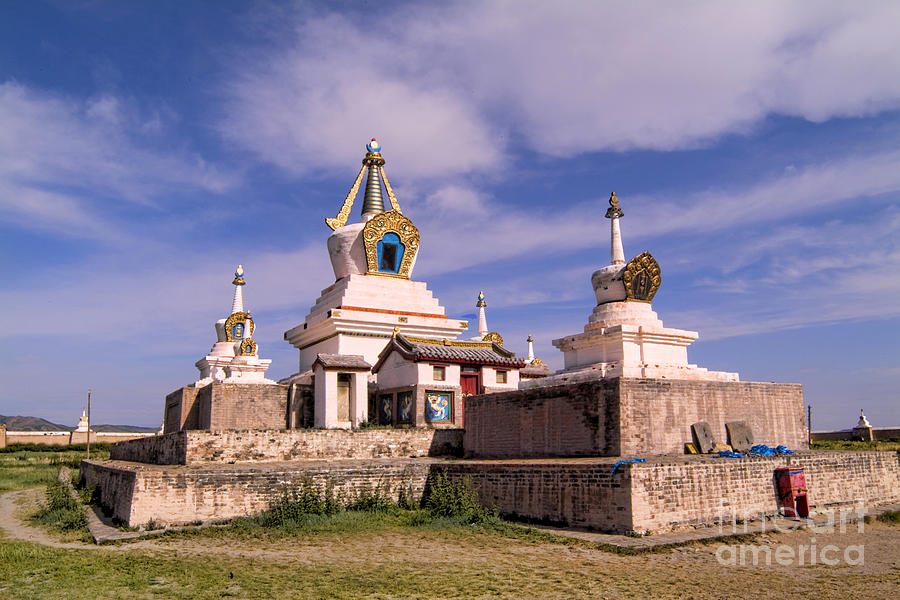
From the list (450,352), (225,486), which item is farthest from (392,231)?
(225,486)

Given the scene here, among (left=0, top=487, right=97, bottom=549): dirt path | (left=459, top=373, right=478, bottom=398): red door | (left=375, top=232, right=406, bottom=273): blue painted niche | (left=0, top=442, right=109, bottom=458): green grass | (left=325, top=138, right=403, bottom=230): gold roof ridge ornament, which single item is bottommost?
(left=0, top=487, right=97, bottom=549): dirt path

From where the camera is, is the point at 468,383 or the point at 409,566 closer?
the point at 409,566

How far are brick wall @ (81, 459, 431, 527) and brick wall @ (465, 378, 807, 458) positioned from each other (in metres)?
2.55

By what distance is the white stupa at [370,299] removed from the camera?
26.7 meters

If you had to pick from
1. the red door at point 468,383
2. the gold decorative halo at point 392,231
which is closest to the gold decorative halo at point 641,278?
the red door at point 468,383

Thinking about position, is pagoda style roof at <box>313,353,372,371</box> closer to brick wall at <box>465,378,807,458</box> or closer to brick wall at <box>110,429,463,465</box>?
brick wall at <box>110,429,463,465</box>

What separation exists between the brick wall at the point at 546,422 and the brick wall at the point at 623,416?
0.02 metres

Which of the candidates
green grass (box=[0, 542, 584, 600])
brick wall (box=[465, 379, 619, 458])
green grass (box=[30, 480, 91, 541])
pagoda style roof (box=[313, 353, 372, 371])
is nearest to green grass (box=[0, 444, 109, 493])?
green grass (box=[30, 480, 91, 541])

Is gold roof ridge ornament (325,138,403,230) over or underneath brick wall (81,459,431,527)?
over

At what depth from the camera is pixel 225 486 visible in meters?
14.4

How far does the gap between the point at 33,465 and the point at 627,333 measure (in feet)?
90.5

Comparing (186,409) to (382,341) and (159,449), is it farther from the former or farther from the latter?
(382,341)

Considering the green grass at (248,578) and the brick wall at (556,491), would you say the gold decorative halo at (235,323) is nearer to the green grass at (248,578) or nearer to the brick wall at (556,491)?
the brick wall at (556,491)

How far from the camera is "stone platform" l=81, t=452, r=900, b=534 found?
1214 centimetres
